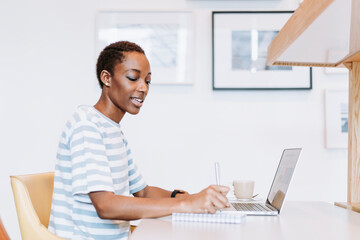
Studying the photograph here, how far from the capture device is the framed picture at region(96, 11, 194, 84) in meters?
2.21

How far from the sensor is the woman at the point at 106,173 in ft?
3.74

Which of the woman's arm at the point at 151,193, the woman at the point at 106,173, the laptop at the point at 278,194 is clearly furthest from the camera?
the woman's arm at the point at 151,193

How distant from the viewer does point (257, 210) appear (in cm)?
127

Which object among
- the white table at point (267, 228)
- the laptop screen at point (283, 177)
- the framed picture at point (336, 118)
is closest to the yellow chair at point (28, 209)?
the white table at point (267, 228)

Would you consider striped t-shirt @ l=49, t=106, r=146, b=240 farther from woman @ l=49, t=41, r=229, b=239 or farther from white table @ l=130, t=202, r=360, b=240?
white table @ l=130, t=202, r=360, b=240

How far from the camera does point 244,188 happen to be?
157cm

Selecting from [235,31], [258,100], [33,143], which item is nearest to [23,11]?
[33,143]

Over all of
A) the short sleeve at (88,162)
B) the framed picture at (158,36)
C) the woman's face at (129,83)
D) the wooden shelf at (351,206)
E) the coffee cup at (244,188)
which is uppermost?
the framed picture at (158,36)

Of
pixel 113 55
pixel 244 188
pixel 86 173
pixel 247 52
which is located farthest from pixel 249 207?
pixel 247 52

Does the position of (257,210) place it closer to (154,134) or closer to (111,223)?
(111,223)

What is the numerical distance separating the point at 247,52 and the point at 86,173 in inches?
51.4

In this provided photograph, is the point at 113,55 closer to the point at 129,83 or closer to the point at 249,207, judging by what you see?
the point at 129,83

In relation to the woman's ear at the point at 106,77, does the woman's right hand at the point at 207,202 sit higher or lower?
lower

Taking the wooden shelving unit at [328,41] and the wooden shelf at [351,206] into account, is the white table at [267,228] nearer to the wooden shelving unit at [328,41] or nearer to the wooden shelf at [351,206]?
the wooden shelf at [351,206]
